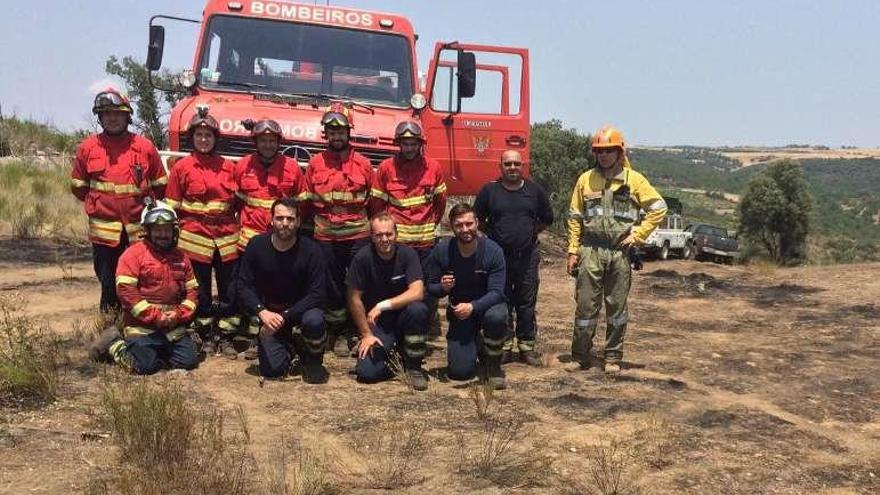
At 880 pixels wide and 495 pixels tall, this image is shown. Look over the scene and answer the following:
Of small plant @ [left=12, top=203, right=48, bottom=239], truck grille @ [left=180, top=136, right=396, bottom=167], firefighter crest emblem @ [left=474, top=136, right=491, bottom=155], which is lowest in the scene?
small plant @ [left=12, top=203, right=48, bottom=239]

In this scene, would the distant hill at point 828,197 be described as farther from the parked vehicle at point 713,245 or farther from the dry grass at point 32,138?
the dry grass at point 32,138

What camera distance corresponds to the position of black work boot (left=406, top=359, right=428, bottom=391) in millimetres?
5195

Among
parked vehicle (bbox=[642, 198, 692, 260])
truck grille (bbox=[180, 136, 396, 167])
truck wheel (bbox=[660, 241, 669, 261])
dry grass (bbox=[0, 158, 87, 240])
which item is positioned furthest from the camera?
truck wheel (bbox=[660, 241, 669, 261])

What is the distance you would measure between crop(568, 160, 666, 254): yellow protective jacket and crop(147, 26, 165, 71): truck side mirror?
4.41 meters

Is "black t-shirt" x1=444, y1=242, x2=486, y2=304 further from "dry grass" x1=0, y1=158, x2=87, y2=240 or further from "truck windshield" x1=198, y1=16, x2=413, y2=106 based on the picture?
"dry grass" x1=0, y1=158, x2=87, y2=240

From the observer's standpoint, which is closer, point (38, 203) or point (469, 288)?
point (469, 288)

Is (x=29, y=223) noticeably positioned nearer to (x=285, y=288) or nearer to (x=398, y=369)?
(x=285, y=288)

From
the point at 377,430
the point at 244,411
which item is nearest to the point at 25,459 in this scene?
the point at 244,411

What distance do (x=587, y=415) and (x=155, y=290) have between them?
3164 mm

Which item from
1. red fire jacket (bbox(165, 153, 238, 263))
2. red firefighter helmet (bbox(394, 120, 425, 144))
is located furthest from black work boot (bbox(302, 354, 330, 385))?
red firefighter helmet (bbox(394, 120, 425, 144))

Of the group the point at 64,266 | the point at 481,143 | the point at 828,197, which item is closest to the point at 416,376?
the point at 481,143

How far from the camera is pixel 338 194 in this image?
5738 mm

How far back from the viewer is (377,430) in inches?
167

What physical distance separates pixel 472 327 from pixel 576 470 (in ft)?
6.23
